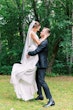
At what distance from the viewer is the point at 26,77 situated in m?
7.56

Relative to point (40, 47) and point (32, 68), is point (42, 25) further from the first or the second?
point (40, 47)

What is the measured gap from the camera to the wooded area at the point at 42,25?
13.0 metres

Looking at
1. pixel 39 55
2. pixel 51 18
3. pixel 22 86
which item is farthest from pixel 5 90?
pixel 51 18

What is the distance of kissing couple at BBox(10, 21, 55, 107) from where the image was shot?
7.29 meters

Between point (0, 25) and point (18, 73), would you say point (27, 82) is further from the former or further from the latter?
point (0, 25)

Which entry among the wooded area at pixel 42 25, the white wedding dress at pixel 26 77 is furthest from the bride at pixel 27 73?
the wooded area at pixel 42 25

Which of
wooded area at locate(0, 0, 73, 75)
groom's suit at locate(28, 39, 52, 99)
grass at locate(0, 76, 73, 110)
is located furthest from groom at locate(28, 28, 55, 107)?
wooded area at locate(0, 0, 73, 75)

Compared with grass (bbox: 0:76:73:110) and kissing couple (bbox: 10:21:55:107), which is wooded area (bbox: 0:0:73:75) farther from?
kissing couple (bbox: 10:21:55:107)

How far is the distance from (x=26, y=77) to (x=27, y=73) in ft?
0.33

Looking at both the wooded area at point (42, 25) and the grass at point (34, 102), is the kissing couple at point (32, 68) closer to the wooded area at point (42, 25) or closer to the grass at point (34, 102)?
the grass at point (34, 102)

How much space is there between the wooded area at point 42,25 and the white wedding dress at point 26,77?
16.9ft

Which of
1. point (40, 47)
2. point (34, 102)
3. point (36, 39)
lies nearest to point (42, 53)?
point (40, 47)

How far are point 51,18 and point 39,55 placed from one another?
5.81 metres

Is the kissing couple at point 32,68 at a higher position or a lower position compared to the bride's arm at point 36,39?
lower
